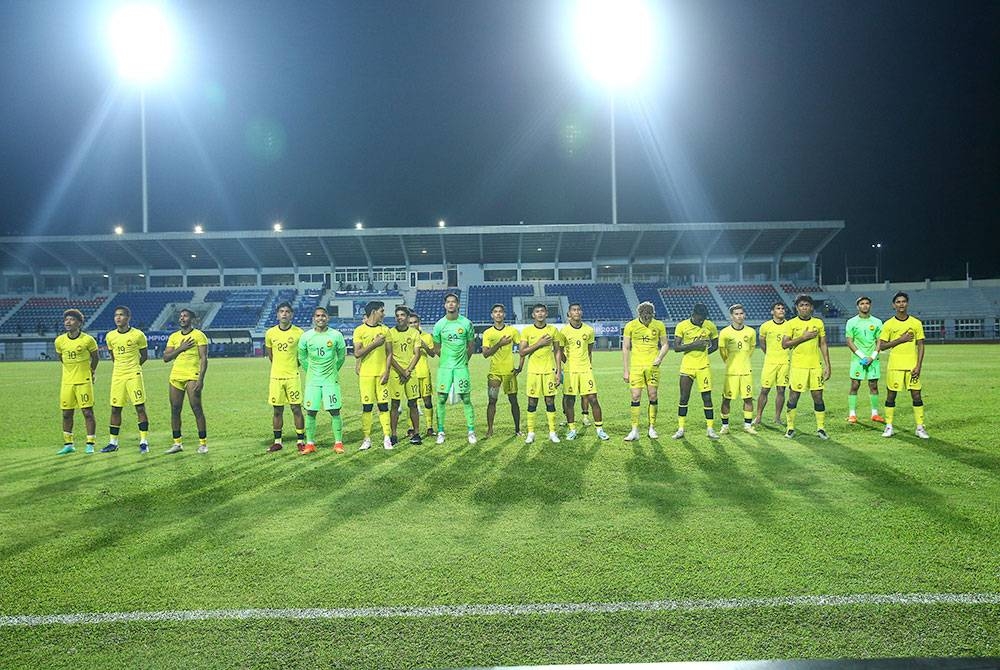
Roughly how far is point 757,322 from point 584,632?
157 ft

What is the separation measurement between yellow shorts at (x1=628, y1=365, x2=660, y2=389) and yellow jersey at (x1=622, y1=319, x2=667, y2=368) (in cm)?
7

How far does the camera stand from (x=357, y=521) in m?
5.26

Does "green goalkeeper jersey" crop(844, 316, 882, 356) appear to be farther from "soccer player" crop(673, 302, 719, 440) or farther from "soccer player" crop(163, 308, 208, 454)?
"soccer player" crop(163, 308, 208, 454)

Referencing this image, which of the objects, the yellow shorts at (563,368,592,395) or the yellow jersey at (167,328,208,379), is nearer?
the yellow jersey at (167,328,208,379)

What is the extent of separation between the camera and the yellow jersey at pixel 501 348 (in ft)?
30.8

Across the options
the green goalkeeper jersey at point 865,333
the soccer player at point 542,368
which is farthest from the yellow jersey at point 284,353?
the green goalkeeper jersey at point 865,333

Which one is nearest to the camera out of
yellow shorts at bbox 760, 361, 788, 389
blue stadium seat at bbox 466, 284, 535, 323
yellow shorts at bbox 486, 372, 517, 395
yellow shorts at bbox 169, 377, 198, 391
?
yellow shorts at bbox 169, 377, 198, 391

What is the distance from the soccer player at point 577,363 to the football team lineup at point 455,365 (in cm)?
2

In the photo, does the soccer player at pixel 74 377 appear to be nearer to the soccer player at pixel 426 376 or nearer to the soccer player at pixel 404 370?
the soccer player at pixel 404 370

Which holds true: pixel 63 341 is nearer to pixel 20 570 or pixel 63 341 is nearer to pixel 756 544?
pixel 20 570

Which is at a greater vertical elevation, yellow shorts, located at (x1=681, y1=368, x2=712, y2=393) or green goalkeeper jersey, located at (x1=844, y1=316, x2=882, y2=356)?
Answer: green goalkeeper jersey, located at (x1=844, y1=316, x2=882, y2=356)

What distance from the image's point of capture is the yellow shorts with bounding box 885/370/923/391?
9.16m

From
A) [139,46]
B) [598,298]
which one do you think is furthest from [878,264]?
[139,46]

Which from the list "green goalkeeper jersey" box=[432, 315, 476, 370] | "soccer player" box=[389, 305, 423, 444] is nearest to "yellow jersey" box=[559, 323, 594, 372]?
"green goalkeeper jersey" box=[432, 315, 476, 370]
